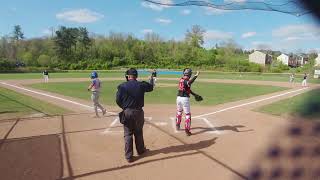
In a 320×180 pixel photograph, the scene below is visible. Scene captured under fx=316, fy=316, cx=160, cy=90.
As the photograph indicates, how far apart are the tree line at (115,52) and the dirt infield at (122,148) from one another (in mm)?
58040

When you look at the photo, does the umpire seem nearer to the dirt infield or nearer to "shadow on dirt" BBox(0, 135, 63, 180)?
the dirt infield

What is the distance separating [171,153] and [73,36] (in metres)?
75.9

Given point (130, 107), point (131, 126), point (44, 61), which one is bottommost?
point (131, 126)

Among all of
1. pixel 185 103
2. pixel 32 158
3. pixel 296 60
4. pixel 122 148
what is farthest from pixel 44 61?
pixel 32 158

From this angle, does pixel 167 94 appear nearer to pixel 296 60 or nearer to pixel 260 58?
pixel 296 60

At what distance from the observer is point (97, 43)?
3391 inches

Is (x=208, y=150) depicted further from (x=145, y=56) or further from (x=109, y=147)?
(x=145, y=56)

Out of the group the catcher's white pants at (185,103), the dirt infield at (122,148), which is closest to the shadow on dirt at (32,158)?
the dirt infield at (122,148)

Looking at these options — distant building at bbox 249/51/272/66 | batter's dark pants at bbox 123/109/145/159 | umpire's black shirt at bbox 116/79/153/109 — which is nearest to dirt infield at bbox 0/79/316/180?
batter's dark pants at bbox 123/109/145/159

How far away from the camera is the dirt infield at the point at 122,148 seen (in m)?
5.24

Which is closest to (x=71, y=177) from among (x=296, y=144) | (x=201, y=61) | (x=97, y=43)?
(x=296, y=144)

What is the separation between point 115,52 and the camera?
3115 inches

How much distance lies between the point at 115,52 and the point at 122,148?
74.0 meters

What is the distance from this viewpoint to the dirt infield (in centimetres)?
524
